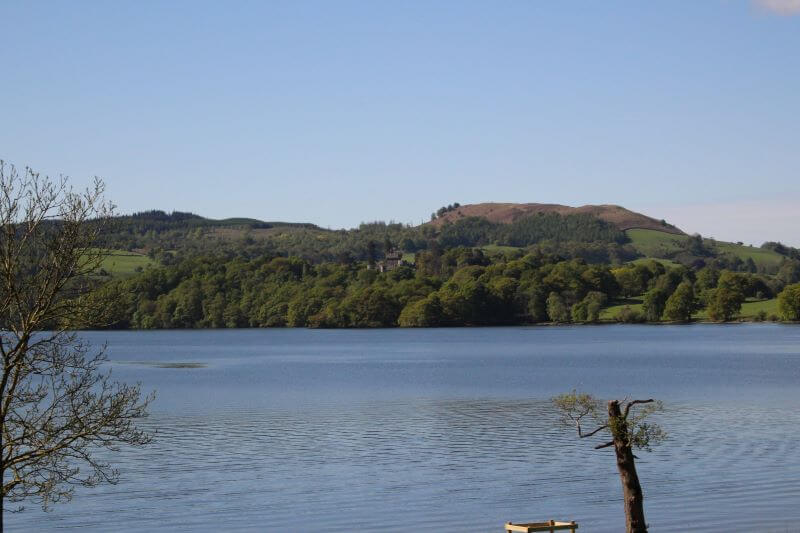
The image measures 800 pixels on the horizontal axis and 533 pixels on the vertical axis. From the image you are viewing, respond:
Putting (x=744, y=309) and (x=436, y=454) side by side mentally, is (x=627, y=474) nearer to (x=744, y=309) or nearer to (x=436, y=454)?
(x=436, y=454)

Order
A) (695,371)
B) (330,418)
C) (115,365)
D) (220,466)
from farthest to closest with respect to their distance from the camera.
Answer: (115,365) < (695,371) < (330,418) < (220,466)

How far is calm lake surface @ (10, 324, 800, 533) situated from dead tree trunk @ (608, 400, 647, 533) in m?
7.82

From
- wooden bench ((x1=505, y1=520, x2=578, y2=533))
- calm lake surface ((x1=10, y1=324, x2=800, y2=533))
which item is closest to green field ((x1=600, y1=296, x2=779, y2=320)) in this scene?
calm lake surface ((x1=10, y1=324, x2=800, y2=533))

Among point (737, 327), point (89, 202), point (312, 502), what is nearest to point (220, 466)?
point (312, 502)

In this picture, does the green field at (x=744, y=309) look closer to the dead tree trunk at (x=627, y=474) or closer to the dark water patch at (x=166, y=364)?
the dark water patch at (x=166, y=364)

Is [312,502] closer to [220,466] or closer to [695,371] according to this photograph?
[220,466]

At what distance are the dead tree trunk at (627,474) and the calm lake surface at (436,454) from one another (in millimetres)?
7824

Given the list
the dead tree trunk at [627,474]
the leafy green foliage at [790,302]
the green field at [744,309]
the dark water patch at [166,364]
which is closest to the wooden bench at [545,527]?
the dead tree trunk at [627,474]

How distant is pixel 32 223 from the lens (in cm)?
2144

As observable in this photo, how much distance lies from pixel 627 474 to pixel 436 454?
2142 cm

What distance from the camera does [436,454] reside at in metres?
40.8

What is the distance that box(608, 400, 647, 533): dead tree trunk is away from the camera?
1981 centimetres

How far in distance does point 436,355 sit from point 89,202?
294ft

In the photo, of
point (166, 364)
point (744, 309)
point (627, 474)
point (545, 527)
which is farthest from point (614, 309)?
point (627, 474)
